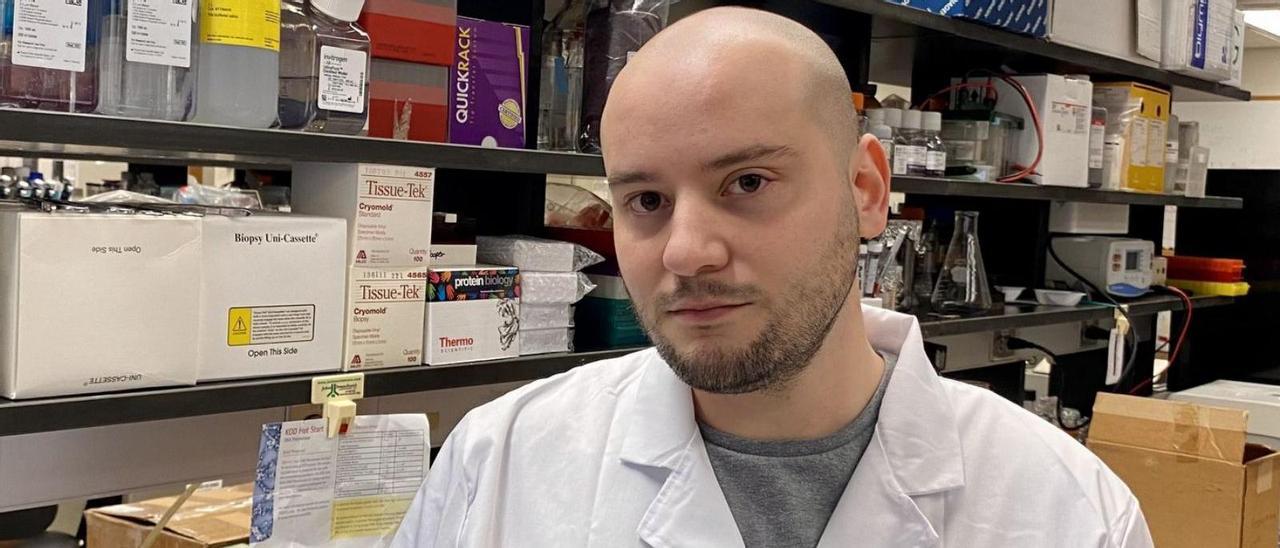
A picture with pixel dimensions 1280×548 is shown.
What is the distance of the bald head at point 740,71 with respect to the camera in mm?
1070

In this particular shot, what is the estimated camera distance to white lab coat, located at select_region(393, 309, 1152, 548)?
3.70ft

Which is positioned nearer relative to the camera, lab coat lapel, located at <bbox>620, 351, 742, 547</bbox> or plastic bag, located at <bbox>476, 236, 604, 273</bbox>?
lab coat lapel, located at <bbox>620, 351, 742, 547</bbox>

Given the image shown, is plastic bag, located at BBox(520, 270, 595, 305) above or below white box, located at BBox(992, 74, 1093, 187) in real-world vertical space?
below

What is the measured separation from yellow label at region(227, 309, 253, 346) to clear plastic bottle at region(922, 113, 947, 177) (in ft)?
4.88

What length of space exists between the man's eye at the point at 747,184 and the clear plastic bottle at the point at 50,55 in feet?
2.31

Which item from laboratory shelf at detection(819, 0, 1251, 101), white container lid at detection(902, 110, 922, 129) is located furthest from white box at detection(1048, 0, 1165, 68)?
white container lid at detection(902, 110, 922, 129)

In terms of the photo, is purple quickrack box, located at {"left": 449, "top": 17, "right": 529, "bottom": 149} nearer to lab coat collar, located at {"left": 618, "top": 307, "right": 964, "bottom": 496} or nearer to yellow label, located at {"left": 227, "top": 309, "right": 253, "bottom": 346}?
yellow label, located at {"left": 227, "top": 309, "right": 253, "bottom": 346}

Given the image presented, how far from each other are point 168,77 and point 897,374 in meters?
0.89

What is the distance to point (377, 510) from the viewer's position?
61.2 inches

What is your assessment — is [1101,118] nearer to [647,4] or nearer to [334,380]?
[647,4]

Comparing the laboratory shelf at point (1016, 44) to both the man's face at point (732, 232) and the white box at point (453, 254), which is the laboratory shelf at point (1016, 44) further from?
the man's face at point (732, 232)

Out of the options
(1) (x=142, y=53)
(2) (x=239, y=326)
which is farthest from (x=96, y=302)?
(1) (x=142, y=53)

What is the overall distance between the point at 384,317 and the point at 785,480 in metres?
0.61

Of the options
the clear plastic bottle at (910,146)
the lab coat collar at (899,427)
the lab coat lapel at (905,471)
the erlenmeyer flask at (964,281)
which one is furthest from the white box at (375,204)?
the erlenmeyer flask at (964,281)
